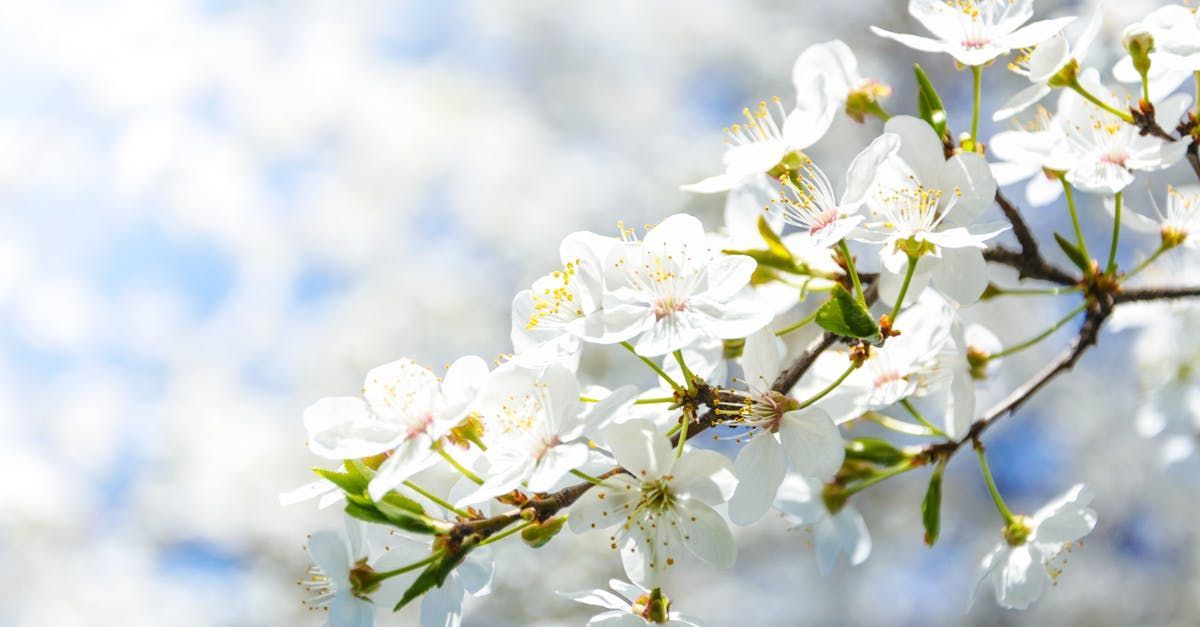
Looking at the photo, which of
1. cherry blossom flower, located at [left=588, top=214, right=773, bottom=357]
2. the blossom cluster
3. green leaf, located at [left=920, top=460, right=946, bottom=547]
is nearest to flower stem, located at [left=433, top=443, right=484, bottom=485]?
the blossom cluster

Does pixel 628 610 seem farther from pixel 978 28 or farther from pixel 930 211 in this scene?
pixel 978 28

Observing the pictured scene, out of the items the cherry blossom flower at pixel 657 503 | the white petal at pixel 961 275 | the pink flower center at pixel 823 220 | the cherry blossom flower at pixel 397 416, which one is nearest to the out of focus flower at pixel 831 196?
the pink flower center at pixel 823 220

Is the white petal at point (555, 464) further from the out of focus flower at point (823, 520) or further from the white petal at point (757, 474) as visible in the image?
the out of focus flower at point (823, 520)

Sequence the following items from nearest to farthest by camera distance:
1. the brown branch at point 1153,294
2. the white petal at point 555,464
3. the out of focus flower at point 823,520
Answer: the white petal at point 555,464
the brown branch at point 1153,294
the out of focus flower at point 823,520

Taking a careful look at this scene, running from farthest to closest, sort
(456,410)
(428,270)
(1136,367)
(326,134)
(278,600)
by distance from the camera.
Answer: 1. (326,134)
2. (428,270)
3. (278,600)
4. (1136,367)
5. (456,410)

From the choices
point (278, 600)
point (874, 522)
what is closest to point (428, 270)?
point (278, 600)

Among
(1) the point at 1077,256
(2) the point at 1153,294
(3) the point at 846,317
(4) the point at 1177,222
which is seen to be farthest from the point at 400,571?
(4) the point at 1177,222

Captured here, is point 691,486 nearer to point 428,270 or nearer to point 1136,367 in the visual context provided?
point 1136,367
